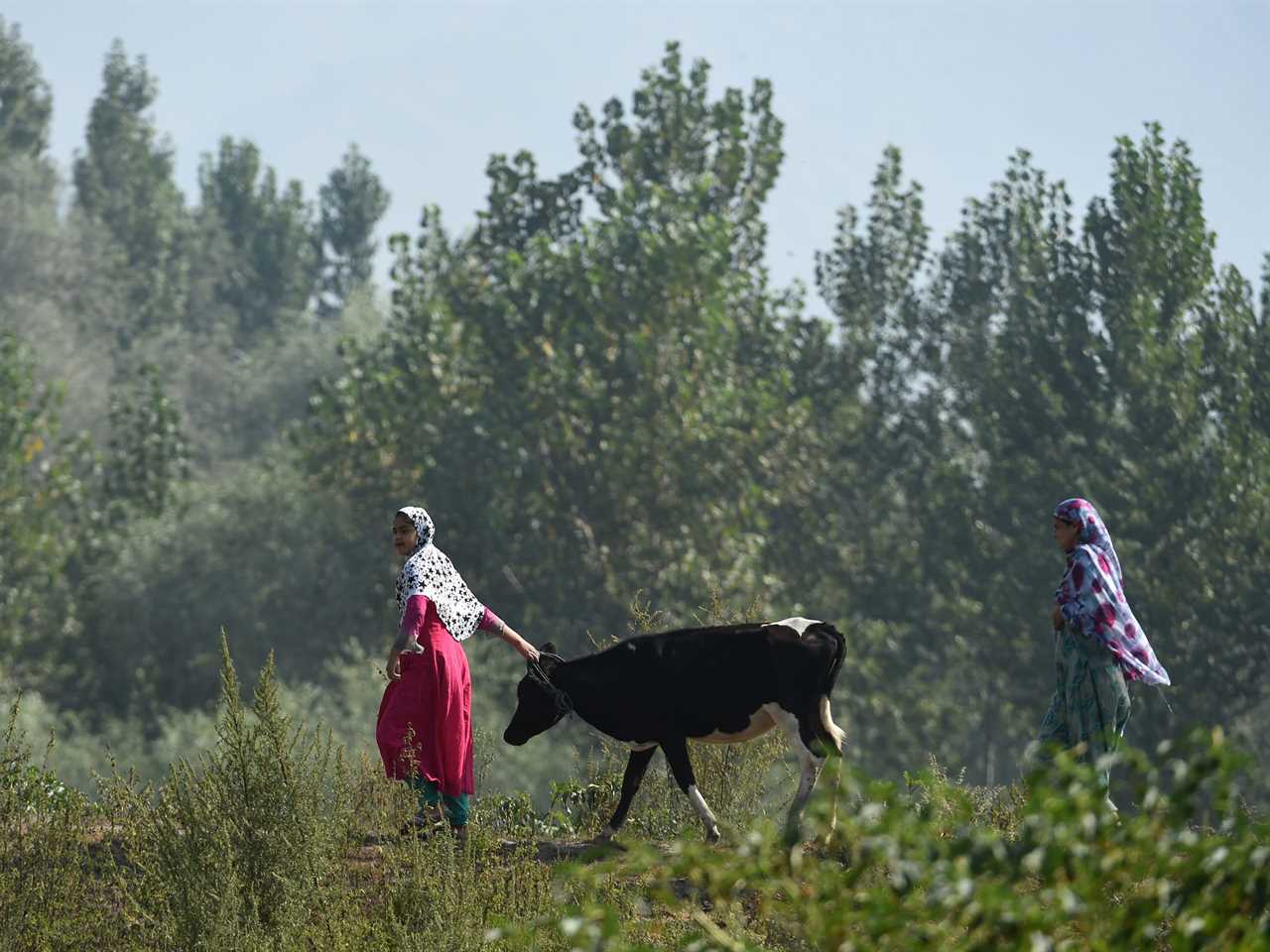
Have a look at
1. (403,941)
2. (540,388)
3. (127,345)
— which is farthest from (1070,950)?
(127,345)

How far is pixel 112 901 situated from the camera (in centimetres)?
898

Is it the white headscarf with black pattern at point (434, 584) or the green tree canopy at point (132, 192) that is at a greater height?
the green tree canopy at point (132, 192)

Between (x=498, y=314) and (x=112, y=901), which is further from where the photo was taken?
(x=498, y=314)

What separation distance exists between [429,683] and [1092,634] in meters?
3.54

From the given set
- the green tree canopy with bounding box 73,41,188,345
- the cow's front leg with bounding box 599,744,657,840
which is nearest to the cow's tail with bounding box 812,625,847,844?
the cow's front leg with bounding box 599,744,657,840

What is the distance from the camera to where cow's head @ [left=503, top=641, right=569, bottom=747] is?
9648 millimetres

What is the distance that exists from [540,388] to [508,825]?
2462 centimetres

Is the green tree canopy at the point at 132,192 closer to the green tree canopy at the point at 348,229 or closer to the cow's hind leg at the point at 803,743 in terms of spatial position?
the green tree canopy at the point at 348,229

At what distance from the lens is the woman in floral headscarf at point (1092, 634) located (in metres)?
9.90

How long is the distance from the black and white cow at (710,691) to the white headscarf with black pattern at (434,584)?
701 mm

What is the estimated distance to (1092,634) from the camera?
995cm

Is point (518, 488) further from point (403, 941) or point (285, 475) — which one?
point (403, 941)

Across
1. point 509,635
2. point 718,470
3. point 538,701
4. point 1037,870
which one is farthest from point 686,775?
point 718,470

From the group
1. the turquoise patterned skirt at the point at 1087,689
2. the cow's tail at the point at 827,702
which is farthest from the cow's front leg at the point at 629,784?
the turquoise patterned skirt at the point at 1087,689
